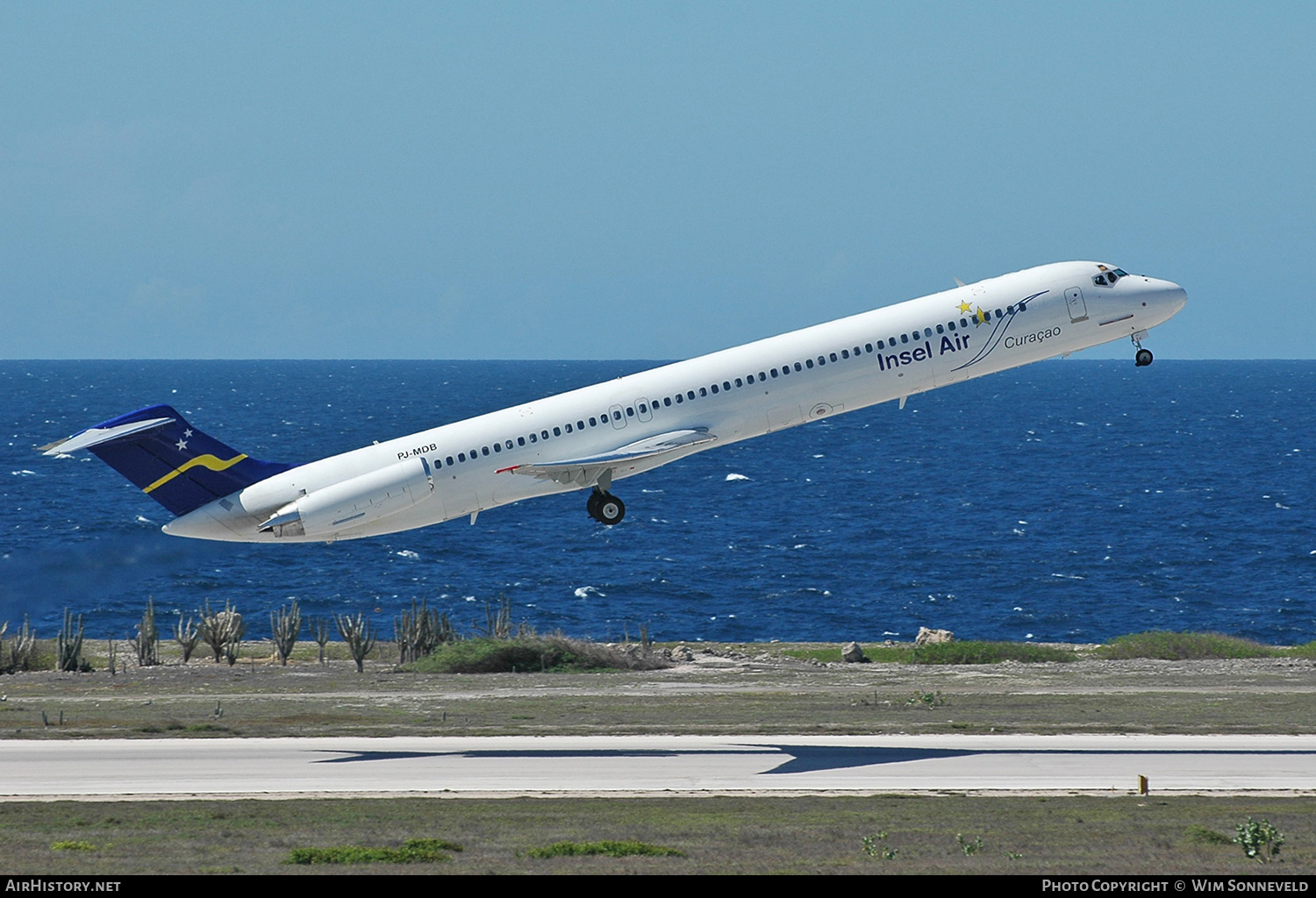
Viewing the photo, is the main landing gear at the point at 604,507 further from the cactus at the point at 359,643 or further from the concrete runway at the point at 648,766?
the cactus at the point at 359,643

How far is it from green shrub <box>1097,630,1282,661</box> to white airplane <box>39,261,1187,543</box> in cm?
2408

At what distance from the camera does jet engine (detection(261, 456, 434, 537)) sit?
1703 inches

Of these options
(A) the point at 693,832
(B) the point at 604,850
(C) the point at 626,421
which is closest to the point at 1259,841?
(A) the point at 693,832

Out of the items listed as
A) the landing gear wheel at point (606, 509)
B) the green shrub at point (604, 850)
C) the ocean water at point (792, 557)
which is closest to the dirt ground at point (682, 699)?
the ocean water at point (792, 557)

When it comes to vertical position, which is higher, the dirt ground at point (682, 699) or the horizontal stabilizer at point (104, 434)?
the horizontal stabilizer at point (104, 434)

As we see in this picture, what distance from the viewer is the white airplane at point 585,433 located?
43.5 meters

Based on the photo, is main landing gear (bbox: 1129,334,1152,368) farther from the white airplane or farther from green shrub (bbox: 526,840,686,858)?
green shrub (bbox: 526,840,686,858)

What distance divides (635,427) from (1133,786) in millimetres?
16633

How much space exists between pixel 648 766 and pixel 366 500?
36.6 ft

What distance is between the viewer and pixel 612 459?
43.0 metres

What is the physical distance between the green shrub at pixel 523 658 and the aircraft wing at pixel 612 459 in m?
18.3

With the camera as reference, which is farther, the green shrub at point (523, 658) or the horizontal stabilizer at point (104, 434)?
the green shrub at point (523, 658)
